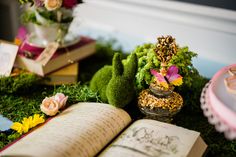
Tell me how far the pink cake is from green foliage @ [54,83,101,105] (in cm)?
32

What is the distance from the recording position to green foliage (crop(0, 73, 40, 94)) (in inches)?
38.0

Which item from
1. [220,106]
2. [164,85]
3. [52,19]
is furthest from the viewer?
[52,19]

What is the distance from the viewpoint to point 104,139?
28.3 inches

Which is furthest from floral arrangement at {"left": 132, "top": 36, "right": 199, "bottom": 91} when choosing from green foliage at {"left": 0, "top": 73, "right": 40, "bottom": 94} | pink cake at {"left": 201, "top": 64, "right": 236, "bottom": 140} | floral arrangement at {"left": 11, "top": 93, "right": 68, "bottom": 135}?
green foliage at {"left": 0, "top": 73, "right": 40, "bottom": 94}

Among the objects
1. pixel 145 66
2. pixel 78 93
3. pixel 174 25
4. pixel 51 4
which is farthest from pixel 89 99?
pixel 174 25

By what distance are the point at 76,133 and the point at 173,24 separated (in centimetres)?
65

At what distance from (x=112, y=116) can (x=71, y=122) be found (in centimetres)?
9

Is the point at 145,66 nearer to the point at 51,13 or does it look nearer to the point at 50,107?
the point at 50,107

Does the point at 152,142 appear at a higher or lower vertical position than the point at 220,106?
lower

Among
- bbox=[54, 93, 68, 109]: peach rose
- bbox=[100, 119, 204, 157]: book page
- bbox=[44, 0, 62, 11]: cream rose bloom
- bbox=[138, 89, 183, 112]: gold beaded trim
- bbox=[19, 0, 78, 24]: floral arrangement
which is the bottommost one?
bbox=[54, 93, 68, 109]: peach rose

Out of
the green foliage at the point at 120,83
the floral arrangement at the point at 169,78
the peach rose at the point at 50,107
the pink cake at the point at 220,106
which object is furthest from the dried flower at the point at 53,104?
the pink cake at the point at 220,106

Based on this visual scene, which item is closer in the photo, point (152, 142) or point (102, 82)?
point (152, 142)

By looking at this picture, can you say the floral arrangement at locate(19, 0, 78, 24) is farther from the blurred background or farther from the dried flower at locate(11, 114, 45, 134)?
the dried flower at locate(11, 114, 45, 134)

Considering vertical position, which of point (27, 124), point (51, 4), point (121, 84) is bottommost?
point (27, 124)
